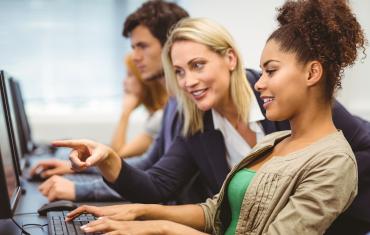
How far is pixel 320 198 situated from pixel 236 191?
0.28 meters

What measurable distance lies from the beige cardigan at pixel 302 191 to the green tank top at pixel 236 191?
36mm

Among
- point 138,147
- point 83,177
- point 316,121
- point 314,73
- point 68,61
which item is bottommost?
point 138,147

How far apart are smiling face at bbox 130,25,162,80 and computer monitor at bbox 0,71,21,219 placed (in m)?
0.88

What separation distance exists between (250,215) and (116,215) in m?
0.36

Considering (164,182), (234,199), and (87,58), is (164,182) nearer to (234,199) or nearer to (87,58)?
(234,199)

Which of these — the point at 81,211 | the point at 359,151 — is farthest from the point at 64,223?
the point at 359,151

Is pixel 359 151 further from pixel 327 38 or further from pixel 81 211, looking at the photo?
pixel 81 211

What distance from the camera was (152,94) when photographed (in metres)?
3.07

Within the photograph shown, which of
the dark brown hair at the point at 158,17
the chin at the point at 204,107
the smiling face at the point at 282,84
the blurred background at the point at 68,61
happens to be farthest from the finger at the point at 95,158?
the blurred background at the point at 68,61

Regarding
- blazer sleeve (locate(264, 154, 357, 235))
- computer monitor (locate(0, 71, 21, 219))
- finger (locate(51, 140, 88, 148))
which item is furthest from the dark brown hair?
blazer sleeve (locate(264, 154, 357, 235))

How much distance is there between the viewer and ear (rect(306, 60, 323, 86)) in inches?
51.0

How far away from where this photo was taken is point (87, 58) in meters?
4.17

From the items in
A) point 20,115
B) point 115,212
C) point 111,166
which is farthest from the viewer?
point 20,115

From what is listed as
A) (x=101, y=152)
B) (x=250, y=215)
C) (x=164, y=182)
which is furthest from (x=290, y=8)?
(x=164, y=182)
